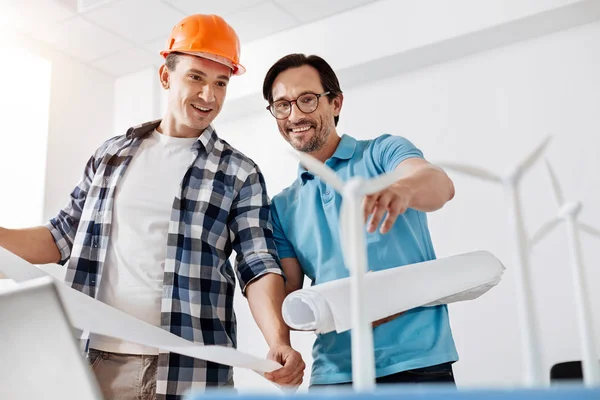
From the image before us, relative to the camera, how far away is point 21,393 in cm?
63

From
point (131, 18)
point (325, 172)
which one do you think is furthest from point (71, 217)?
point (131, 18)

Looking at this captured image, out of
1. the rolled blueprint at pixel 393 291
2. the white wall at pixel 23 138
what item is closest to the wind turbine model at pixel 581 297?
the rolled blueprint at pixel 393 291

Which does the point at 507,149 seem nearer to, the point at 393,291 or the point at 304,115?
the point at 304,115

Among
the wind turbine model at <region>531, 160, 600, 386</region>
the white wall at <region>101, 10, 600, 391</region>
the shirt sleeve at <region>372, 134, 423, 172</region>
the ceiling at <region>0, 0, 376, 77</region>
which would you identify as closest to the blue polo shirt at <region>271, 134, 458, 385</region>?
the shirt sleeve at <region>372, 134, 423, 172</region>

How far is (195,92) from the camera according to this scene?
177 centimetres

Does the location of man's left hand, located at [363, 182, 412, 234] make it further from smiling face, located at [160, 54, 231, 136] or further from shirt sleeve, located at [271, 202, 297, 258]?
smiling face, located at [160, 54, 231, 136]

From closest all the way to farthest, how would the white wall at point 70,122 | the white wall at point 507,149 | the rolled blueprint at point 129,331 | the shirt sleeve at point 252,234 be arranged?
the rolled blueprint at point 129,331 < the shirt sleeve at point 252,234 < the white wall at point 507,149 < the white wall at point 70,122

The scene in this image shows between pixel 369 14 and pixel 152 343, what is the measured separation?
2.88 metres

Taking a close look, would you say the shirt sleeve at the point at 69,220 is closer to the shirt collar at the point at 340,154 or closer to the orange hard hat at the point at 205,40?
the orange hard hat at the point at 205,40

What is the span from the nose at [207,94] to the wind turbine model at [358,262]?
1.15m

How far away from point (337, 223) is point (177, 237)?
0.42 meters

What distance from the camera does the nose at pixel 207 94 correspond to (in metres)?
1.75

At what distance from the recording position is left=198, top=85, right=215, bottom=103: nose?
5.75 feet

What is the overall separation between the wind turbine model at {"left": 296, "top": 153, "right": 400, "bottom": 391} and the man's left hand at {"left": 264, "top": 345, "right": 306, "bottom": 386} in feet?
2.47
